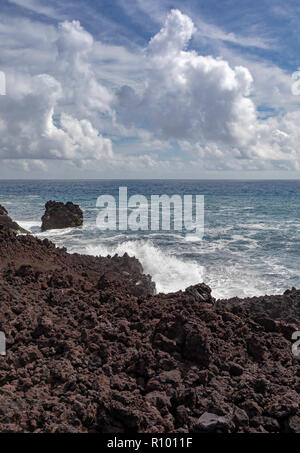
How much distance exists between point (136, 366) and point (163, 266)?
1234 centimetres

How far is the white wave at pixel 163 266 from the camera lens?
15.3m

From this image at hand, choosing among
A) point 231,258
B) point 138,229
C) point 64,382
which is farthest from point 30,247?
point 138,229

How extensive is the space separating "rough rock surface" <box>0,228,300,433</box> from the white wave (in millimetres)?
7639

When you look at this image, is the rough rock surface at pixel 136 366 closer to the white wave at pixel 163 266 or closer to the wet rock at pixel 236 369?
the wet rock at pixel 236 369

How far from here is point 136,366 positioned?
5.18 meters

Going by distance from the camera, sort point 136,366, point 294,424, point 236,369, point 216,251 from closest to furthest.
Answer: point 294,424 < point 136,366 < point 236,369 < point 216,251

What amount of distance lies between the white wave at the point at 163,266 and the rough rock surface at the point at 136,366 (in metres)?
7.64

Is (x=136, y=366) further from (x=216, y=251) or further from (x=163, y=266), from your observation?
(x=216, y=251)

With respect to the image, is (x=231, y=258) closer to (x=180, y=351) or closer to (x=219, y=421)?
(x=180, y=351)

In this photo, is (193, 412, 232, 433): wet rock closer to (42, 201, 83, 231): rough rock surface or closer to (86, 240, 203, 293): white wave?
(86, 240, 203, 293): white wave

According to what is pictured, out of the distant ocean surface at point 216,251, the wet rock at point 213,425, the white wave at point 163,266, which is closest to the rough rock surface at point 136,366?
the wet rock at point 213,425

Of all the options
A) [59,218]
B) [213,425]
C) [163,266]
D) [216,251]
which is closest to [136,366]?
[213,425]
